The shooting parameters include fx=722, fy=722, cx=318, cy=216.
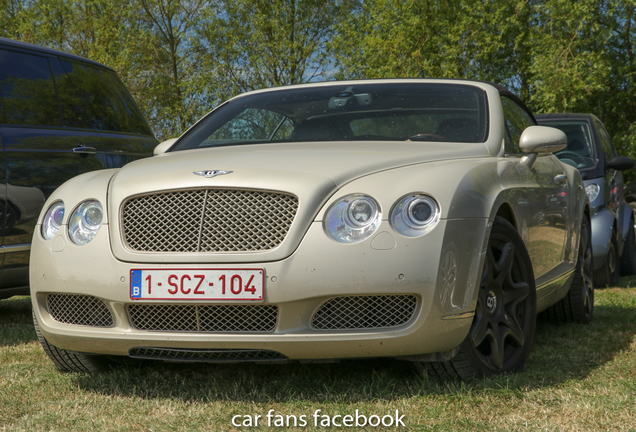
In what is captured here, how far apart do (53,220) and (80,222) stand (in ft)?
0.65

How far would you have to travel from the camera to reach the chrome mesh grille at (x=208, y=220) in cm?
275

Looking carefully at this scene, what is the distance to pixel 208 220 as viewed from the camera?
9.23 feet

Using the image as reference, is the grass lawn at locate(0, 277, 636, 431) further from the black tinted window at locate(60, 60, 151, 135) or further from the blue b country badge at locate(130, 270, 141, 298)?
the black tinted window at locate(60, 60, 151, 135)

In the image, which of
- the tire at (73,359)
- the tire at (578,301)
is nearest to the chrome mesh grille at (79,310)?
the tire at (73,359)

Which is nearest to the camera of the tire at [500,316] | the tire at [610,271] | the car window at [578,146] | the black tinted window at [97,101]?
the tire at [500,316]

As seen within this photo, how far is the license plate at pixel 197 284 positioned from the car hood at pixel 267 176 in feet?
0.16

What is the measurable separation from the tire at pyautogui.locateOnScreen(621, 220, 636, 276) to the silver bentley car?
5249 millimetres

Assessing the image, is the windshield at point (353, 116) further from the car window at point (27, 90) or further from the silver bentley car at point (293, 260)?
the car window at point (27, 90)

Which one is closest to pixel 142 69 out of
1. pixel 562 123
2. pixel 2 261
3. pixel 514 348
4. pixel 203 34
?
pixel 203 34

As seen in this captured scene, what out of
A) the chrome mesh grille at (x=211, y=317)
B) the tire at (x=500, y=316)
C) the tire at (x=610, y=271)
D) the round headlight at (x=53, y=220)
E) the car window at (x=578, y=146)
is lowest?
the tire at (x=610, y=271)

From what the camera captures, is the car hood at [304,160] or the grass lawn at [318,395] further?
the car hood at [304,160]

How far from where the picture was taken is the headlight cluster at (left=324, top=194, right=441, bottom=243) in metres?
2.68

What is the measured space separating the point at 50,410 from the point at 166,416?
0.50m

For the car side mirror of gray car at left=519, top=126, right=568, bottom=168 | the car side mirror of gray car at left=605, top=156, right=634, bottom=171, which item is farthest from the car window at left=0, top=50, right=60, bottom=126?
the car side mirror of gray car at left=605, top=156, right=634, bottom=171
